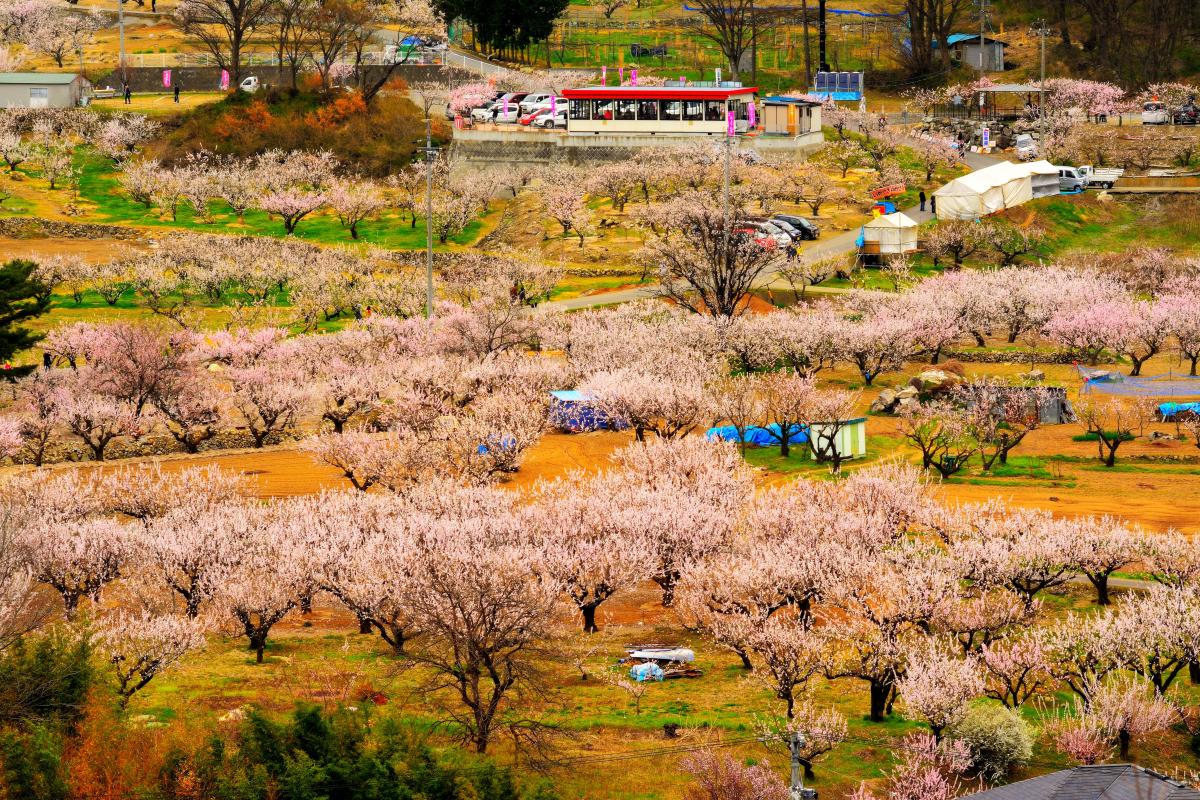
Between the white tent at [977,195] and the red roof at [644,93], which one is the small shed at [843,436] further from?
the red roof at [644,93]

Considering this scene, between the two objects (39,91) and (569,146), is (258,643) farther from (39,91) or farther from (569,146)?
(39,91)

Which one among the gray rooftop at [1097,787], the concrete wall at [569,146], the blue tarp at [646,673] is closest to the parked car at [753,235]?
the concrete wall at [569,146]

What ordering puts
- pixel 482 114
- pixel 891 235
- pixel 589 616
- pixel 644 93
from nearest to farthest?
pixel 589 616 < pixel 891 235 < pixel 644 93 < pixel 482 114

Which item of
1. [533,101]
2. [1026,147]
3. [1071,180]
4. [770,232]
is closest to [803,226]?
[770,232]

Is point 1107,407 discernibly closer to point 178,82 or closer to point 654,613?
point 654,613

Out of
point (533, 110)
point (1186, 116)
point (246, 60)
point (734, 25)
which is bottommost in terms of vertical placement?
point (1186, 116)

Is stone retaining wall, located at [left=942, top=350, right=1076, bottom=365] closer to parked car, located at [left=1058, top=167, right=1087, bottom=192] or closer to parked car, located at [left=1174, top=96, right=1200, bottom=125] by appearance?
parked car, located at [left=1058, top=167, right=1087, bottom=192]

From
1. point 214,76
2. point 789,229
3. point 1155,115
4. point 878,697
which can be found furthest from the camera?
point 214,76
